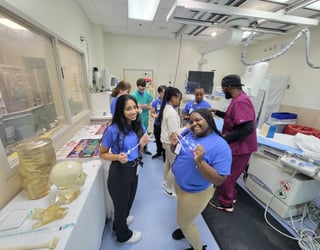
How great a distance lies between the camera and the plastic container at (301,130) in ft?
11.5

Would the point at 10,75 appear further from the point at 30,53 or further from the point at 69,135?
the point at 69,135

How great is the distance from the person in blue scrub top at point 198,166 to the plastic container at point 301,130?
3793 mm

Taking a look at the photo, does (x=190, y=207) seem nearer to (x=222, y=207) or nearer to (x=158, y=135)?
(x=222, y=207)

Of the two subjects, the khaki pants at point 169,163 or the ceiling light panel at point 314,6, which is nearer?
the khaki pants at point 169,163

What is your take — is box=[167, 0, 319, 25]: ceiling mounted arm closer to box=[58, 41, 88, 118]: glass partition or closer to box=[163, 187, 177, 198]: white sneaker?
box=[58, 41, 88, 118]: glass partition

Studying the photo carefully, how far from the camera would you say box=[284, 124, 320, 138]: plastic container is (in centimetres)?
349

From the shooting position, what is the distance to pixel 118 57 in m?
5.09

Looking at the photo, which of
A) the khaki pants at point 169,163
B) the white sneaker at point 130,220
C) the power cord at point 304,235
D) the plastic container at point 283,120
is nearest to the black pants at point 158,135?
the khaki pants at point 169,163

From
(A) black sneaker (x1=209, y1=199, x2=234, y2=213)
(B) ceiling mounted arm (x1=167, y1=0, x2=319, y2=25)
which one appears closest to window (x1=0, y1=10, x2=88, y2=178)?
(B) ceiling mounted arm (x1=167, y1=0, x2=319, y2=25)

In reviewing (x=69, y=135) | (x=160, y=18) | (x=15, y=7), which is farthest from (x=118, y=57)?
(x=15, y=7)

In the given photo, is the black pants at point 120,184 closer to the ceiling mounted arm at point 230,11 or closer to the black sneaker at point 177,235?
the black sneaker at point 177,235

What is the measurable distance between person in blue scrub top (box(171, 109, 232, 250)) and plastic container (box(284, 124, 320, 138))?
3.79m

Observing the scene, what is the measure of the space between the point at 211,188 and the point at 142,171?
1.77m

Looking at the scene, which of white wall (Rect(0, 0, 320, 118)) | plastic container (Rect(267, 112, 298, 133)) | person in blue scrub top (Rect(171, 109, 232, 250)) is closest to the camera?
person in blue scrub top (Rect(171, 109, 232, 250))
